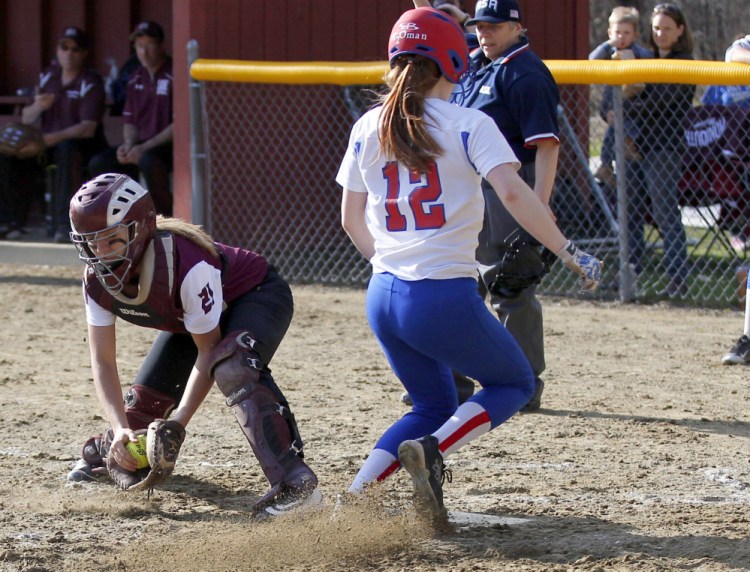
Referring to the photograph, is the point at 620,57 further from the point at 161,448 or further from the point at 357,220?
the point at 161,448

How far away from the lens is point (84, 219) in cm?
409

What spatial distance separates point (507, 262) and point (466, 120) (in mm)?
1678

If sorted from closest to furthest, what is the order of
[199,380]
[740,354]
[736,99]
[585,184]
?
[199,380] < [740,354] < [736,99] < [585,184]

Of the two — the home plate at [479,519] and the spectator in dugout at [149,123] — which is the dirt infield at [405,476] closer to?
the home plate at [479,519]

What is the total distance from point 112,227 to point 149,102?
6.94m

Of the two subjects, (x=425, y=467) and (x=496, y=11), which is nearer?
(x=425, y=467)

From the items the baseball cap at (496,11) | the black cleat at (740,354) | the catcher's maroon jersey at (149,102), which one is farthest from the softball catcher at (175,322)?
the catcher's maroon jersey at (149,102)

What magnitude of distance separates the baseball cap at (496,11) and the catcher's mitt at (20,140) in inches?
263

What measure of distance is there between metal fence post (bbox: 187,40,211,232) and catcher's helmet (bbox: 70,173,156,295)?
19.5 ft

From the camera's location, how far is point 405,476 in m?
4.94

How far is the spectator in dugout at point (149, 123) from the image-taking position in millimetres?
10699

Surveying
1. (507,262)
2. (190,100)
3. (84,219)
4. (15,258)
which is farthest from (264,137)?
(84,219)

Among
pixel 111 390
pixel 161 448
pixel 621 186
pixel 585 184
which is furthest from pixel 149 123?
pixel 161 448

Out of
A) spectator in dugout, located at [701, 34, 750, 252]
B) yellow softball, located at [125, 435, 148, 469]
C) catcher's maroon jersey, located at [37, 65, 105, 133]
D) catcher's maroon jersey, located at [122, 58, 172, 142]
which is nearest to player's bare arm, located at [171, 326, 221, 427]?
yellow softball, located at [125, 435, 148, 469]
